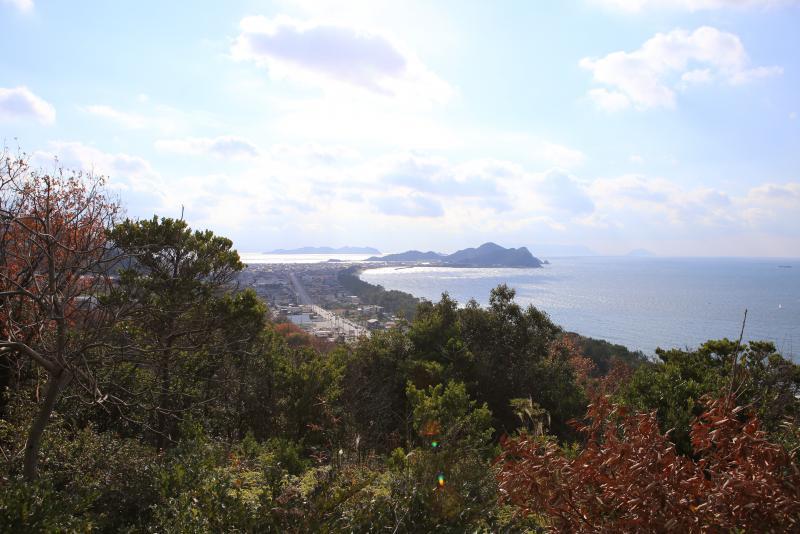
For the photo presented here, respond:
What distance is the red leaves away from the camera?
7.00 ft

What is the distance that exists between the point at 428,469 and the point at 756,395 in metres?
6.87

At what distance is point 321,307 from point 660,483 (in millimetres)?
53903

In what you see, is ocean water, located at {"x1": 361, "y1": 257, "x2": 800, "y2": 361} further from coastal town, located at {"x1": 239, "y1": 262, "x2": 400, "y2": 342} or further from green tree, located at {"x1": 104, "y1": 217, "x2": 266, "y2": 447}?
green tree, located at {"x1": 104, "y1": 217, "x2": 266, "y2": 447}

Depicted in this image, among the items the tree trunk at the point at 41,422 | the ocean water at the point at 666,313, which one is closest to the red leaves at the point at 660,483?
the tree trunk at the point at 41,422

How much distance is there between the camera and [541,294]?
6462 cm

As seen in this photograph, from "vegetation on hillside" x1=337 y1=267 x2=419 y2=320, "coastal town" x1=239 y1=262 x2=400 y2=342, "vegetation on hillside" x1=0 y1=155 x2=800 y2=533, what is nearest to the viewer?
"vegetation on hillside" x1=0 y1=155 x2=800 y2=533

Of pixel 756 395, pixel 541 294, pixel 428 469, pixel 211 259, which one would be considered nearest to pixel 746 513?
pixel 428 469

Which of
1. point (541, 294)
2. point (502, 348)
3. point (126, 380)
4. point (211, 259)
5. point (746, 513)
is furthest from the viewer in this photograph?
point (541, 294)

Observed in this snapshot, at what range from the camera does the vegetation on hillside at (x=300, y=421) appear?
2.50m

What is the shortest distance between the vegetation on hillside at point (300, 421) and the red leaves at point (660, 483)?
0.04ft

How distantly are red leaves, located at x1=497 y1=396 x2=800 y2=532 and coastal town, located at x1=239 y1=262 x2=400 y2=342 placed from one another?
11.7m

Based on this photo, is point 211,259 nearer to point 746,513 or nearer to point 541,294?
point 746,513

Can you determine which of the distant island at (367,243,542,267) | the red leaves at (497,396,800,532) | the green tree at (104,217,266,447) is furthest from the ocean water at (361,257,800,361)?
the distant island at (367,243,542,267)

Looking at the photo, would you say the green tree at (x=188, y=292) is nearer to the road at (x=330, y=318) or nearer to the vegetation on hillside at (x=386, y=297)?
the road at (x=330, y=318)
